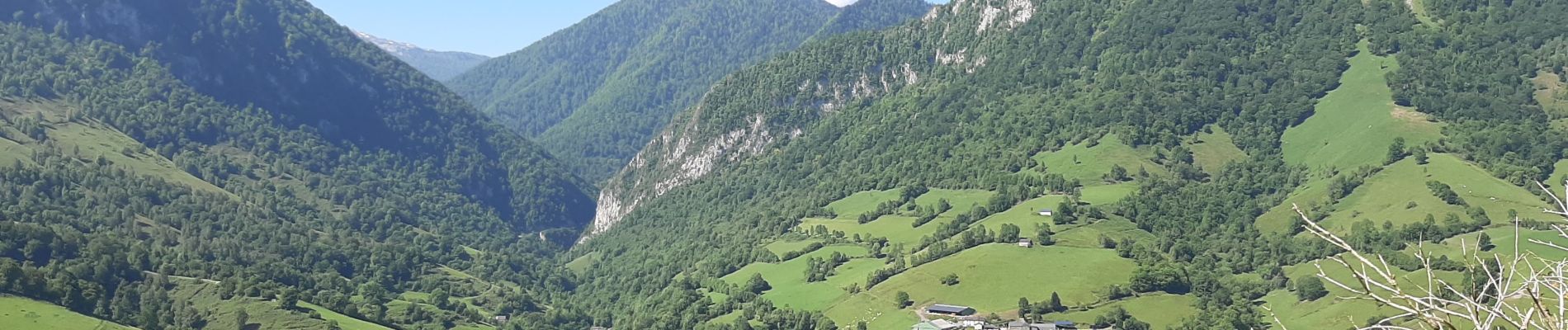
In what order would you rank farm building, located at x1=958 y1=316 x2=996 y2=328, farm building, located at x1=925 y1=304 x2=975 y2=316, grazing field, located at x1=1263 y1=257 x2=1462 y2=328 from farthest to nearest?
farm building, located at x1=925 y1=304 x2=975 y2=316 < farm building, located at x1=958 y1=316 x2=996 y2=328 < grazing field, located at x1=1263 y1=257 x2=1462 y2=328

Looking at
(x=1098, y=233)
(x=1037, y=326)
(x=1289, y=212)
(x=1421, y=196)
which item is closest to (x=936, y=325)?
(x=1037, y=326)

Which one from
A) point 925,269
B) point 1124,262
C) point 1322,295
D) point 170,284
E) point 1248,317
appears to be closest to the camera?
point 1248,317

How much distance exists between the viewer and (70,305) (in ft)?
527

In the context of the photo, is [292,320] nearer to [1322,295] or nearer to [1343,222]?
[1322,295]

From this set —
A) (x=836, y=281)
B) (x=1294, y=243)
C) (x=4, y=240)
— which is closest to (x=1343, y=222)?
(x=1294, y=243)

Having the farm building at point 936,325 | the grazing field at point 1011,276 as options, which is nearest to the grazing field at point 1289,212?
the grazing field at point 1011,276

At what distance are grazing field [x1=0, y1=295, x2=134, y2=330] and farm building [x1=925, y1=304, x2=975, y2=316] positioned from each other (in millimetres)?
86028

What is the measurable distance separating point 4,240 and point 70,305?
37515 millimetres

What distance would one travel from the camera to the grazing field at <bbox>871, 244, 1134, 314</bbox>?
160m

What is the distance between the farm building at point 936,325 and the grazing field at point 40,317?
82373 millimetres

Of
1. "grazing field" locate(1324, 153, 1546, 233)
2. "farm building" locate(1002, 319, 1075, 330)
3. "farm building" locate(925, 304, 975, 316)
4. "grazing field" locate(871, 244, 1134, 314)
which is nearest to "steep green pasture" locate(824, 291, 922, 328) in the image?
"grazing field" locate(871, 244, 1134, 314)

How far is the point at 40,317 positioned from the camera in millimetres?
146750

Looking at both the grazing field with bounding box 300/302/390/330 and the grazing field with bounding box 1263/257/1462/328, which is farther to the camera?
the grazing field with bounding box 300/302/390/330

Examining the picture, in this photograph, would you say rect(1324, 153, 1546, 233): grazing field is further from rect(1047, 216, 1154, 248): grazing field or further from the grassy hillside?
the grassy hillside
